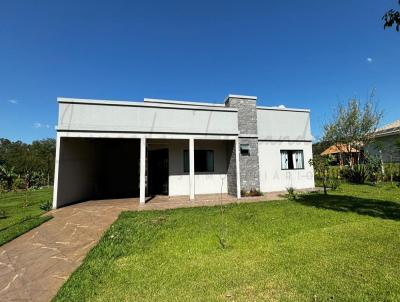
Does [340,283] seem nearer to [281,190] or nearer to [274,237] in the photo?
[274,237]

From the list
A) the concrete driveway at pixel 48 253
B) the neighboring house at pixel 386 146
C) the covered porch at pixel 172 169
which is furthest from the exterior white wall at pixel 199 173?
the neighboring house at pixel 386 146

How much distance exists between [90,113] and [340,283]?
10506 mm

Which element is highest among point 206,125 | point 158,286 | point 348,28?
point 348,28

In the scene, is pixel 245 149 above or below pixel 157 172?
above

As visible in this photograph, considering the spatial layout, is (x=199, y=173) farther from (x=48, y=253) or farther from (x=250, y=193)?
(x=48, y=253)

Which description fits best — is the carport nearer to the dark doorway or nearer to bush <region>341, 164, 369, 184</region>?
the dark doorway

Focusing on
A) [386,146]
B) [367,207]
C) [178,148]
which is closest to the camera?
[367,207]

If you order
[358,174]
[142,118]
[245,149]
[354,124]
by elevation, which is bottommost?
[358,174]

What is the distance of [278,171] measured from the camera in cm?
1453

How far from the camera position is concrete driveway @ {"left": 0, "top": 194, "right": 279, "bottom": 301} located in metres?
3.75

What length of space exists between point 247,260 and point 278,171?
11.1m

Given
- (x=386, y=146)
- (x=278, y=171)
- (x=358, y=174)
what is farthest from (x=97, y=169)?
(x=386, y=146)

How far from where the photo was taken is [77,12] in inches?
417

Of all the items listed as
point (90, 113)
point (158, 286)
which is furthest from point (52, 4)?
point (158, 286)
